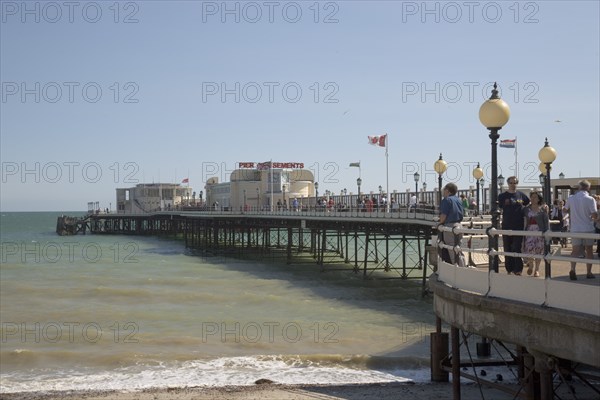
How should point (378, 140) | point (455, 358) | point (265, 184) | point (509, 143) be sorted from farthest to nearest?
point (265, 184) < point (378, 140) < point (509, 143) < point (455, 358)

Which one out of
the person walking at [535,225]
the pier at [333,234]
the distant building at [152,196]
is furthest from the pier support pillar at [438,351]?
the distant building at [152,196]

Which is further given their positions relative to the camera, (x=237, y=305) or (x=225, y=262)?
(x=225, y=262)

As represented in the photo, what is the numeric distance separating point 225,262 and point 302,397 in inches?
1243

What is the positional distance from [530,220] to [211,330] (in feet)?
39.6

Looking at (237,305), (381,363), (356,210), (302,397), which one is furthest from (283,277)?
(302,397)

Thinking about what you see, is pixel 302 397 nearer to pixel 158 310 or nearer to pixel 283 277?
Answer: pixel 158 310

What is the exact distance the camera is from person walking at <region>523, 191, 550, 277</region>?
721cm

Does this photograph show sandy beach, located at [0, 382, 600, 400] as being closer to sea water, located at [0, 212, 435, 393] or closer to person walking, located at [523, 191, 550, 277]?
sea water, located at [0, 212, 435, 393]

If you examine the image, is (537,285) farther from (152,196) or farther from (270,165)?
(152,196)

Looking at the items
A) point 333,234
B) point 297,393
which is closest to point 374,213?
point 333,234

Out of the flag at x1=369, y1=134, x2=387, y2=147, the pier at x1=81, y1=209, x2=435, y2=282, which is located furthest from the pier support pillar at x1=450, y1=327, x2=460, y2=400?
the flag at x1=369, y1=134, x2=387, y2=147

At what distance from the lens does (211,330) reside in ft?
61.7

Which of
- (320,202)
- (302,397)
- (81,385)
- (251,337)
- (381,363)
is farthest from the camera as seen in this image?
(320,202)

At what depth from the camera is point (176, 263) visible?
141ft
